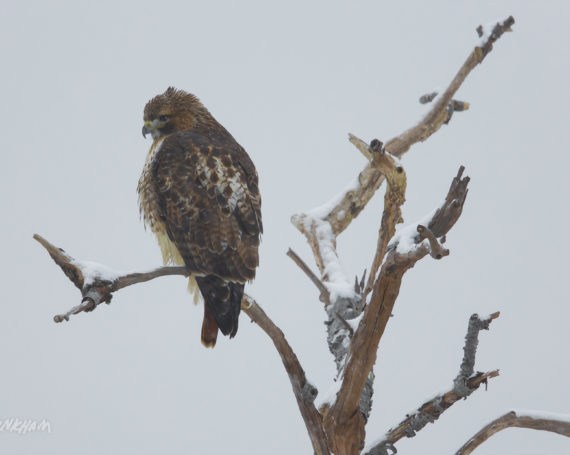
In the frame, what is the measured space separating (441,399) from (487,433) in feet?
0.97

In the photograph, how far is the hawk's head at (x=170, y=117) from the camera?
5.62 meters

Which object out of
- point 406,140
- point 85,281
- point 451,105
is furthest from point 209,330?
point 451,105

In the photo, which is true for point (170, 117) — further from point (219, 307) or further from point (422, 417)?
point (422, 417)

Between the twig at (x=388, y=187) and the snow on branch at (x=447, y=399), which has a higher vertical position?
the twig at (x=388, y=187)

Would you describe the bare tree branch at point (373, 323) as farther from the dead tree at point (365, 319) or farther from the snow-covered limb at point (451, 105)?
the snow-covered limb at point (451, 105)

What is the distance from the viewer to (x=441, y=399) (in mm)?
3684

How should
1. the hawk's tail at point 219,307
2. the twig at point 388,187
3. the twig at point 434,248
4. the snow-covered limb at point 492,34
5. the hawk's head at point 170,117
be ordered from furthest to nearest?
the snow-covered limb at point 492,34 → the hawk's head at point 170,117 → the hawk's tail at point 219,307 → the twig at point 388,187 → the twig at point 434,248

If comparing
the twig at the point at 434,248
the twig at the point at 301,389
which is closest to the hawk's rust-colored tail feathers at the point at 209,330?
the twig at the point at 301,389

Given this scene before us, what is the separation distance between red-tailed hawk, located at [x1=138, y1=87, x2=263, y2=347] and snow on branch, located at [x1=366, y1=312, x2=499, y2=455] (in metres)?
1.14

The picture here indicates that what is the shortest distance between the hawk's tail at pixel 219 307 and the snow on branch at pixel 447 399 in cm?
114

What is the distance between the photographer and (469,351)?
136 inches

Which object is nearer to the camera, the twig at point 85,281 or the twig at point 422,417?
the twig at point 85,281

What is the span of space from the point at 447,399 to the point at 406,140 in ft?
10.2

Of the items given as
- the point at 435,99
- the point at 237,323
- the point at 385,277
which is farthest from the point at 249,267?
the point at 435,99
